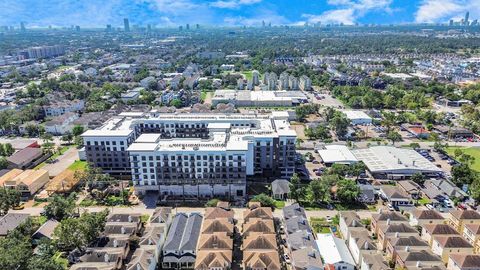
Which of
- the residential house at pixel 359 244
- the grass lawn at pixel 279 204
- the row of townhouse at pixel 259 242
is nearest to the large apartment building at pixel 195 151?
the grass lawn at pixel 279 204

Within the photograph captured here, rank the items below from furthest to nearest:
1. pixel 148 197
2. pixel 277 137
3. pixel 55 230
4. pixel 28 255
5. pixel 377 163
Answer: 1. pixel 377 163
2. pixel 277 137
3. pixel 148 197
4. pixel 55 230
5. pixel 28 255

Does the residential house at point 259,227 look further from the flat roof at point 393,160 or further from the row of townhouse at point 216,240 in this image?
the flat roof at point 393,160

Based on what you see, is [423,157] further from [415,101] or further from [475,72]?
[475,72]

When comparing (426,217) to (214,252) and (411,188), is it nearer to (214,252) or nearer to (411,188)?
(411,188)

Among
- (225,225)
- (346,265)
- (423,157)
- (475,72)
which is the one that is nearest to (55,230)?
(225,225)

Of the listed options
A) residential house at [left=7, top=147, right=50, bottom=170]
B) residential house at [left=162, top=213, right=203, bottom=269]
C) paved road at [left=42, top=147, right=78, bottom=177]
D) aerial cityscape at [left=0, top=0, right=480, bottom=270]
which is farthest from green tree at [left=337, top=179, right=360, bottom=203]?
residential house at [left=7, top=147, right=50, bottom=170]

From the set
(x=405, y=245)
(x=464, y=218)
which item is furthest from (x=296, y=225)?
(x=464, y=218)
